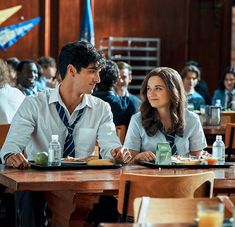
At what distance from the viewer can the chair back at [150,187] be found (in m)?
4.22

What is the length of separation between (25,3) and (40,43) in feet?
2.12

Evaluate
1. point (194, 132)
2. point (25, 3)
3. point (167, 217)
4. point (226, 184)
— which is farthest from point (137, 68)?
point (167, 217)

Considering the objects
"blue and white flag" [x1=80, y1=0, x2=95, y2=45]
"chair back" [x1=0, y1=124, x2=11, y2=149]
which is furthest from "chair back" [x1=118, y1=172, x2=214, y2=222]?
"blue and white flag" [x1=80, y1=0, x2=95, y2=45]

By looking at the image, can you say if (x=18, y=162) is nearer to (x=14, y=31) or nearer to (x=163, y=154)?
(x=163, y=154)

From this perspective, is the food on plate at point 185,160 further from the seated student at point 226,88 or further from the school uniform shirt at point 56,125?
the seated student at point 226,88

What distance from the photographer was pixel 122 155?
5.18 metres

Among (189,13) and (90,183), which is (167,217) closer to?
(90,183)

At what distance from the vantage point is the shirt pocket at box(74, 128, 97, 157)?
215 inches

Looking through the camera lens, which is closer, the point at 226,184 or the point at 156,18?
the point at 226,184

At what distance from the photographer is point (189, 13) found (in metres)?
14.0

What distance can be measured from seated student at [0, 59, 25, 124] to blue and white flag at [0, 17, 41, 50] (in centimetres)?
600

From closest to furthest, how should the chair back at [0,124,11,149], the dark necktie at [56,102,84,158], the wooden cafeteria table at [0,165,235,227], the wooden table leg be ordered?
the wooden cafeteria table at [0,165,235,227] → the wooden table leg → the dark necktie at [56,102,84,158] → the chair back at [0,124,11,149]

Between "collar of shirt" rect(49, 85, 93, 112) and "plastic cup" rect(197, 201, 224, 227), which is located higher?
"collar of shirt" rect(49, 85, 93, 112)

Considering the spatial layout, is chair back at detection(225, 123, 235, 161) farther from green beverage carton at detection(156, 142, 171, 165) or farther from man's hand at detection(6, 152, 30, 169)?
man's hand at detection(6, 152, 30, 169)
